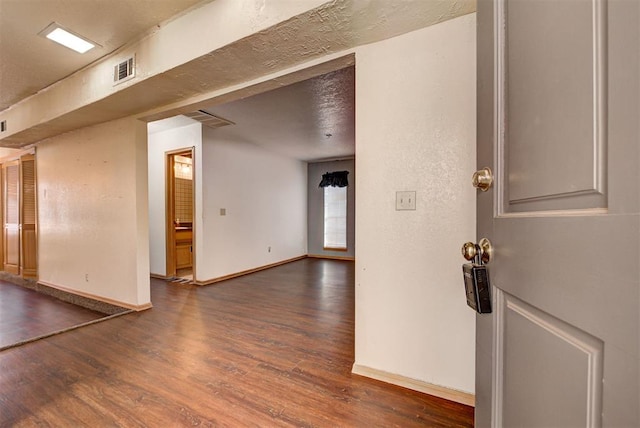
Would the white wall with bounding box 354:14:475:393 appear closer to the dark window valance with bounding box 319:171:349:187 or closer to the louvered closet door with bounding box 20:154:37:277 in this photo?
the dark window valance with bounding box 319:171:349:187

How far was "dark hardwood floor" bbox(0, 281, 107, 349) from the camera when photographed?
2.64 metres

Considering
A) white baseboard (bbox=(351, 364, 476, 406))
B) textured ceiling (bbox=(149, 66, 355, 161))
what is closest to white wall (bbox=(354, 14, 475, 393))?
white baseboard (bbox=(351, 364, 476, 406))

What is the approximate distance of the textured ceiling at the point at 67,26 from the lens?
1.73m

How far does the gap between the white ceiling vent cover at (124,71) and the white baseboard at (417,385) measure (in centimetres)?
279

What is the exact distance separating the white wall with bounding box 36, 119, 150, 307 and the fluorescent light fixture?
825mm

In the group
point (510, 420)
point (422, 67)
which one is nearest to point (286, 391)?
point (510, 420)

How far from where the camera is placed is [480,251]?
77cm

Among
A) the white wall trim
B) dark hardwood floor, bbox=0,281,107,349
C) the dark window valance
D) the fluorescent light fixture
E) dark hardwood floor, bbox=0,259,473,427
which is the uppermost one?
the fluorescent light fixture

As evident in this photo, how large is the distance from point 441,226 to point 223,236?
3689 mm

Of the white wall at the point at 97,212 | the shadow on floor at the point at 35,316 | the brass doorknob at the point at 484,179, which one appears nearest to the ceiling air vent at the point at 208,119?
the white wall at the point at 97,212

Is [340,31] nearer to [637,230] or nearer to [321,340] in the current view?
[637,230]

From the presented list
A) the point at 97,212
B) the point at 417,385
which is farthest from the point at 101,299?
the point at 417,385

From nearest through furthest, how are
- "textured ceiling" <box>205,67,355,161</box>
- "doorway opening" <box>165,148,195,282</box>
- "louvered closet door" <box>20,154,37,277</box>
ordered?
"textured ceiling" <box>205,67,355,161</box> → "louvered closet door" <box>20,154,37,277</box> → "doorway opening" <box>165,148,195,282</box>

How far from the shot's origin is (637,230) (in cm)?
35
